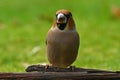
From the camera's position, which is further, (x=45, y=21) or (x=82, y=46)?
(x=45, y=21)

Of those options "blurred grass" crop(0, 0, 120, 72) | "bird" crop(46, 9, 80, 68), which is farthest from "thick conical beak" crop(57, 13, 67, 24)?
"blurred grass" crop(0, 0, 120, 72)

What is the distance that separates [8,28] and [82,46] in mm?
2851

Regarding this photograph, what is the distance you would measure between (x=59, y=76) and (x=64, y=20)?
0.60 metres

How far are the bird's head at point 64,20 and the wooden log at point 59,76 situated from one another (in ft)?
1.75

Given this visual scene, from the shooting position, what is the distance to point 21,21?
44.8ft

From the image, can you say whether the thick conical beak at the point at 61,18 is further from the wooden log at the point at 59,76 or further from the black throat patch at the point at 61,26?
the wooden log at the point at 59,76

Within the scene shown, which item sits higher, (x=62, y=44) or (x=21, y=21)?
(x=21, y=21)

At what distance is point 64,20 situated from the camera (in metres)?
5.03

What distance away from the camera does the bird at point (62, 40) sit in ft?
16.6

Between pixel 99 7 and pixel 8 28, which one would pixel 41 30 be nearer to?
pixel 8 28

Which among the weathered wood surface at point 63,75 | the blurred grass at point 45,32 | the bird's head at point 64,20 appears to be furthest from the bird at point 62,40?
the blurred grass at point 45,32

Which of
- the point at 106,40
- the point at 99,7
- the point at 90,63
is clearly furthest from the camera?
the point at 99,7

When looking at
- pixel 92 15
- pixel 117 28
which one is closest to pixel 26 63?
pixel 117 28

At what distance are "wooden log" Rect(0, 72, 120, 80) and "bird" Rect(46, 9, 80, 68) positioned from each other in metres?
0.47
